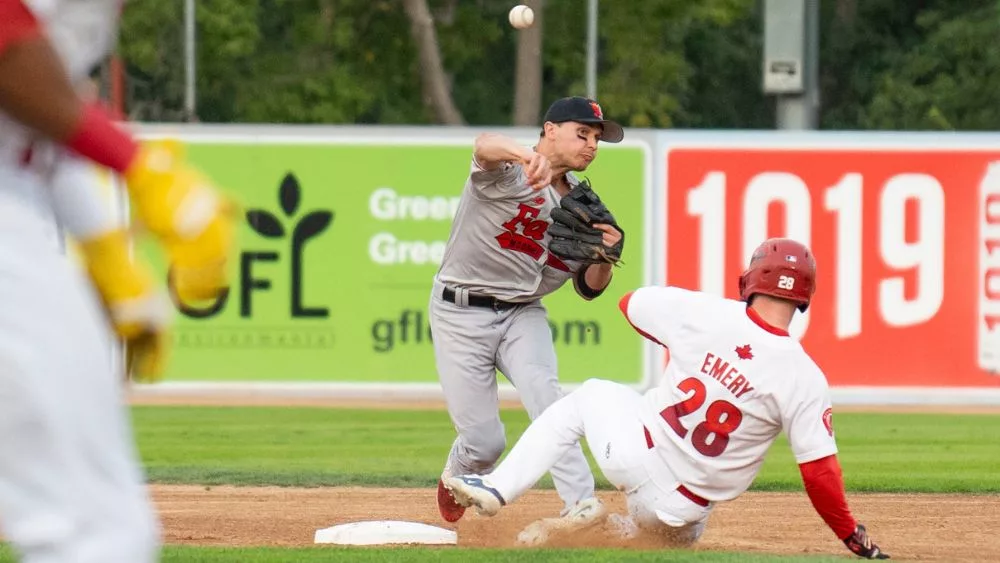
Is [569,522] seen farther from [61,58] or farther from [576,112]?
[61,58]

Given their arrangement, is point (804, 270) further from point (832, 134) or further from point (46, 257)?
point (832, 134)

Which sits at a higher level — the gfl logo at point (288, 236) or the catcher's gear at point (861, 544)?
the gfl logo at point (288, 236)

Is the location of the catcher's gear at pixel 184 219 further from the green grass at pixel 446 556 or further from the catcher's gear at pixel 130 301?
the green grass at pixel 446 556

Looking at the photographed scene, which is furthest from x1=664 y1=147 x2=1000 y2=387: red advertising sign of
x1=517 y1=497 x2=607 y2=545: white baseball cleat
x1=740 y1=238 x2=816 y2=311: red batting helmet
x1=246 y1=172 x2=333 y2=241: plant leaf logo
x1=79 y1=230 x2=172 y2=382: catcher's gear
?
x1=79 y1=230 x2=172 y2=382: catcher's gear

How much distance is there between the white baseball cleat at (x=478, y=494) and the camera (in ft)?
18.8

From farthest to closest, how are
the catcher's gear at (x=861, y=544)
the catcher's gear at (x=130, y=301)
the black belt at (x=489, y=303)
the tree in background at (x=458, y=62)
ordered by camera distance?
the tree in background at (x=458, y=62)
the black belt at (x=489, y=303)
the catcher's gear at (x=861, y=544)
the catcher's gear at (x=130, y=301)

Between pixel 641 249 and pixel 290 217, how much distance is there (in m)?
2.62

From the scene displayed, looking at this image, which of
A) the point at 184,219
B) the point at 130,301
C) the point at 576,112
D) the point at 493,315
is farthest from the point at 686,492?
the point at 184,219

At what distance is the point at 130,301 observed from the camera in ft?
9.01

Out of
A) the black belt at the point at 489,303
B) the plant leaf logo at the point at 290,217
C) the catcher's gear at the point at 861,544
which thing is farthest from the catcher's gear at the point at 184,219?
the plant leaf logo at the point at 290,217

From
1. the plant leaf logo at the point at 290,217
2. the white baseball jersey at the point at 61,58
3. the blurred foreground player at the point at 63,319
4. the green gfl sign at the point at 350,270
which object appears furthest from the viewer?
the plant leaf logo at the point at 290,217

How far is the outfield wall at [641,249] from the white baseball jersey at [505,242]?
5.86 metres

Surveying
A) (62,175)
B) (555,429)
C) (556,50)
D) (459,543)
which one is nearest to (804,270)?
(555,429)

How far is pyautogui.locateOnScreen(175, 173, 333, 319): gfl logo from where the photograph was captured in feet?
41.9
